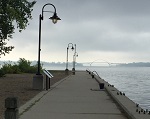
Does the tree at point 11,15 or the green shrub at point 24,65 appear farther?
the green shrub at point 24,65

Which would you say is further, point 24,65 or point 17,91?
point 24,65

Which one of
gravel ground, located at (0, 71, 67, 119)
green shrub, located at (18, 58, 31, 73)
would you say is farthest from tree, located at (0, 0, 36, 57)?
green shrub, located at (18, 58, 31, 73)

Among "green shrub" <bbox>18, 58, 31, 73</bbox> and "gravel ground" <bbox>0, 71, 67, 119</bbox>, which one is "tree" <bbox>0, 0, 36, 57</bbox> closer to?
"gravel ground" <bbox>0, 71, 67, 119</bbox>

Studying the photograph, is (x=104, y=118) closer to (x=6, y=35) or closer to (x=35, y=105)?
(x=35, y=105)

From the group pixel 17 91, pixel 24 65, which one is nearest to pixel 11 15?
pixel 17 91

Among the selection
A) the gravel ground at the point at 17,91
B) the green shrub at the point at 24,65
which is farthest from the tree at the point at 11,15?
the green shrub at the point at 24,65

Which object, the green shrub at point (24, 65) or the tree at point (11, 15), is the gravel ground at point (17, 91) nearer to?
the tree at point (11, 15)

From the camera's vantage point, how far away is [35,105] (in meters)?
14.6

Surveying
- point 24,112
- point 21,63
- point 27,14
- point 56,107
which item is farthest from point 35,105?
point 21,63

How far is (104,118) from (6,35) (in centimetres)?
1736

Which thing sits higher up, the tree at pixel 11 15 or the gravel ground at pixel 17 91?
the tree at pixel 11 15

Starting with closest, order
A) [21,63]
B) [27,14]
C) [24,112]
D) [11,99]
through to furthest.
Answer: [11,99] < [24,112] < [27,14] < [21,63]

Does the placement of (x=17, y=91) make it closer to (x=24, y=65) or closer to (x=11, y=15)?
(x=11, y=15)

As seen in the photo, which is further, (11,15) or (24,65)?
(24,65)
